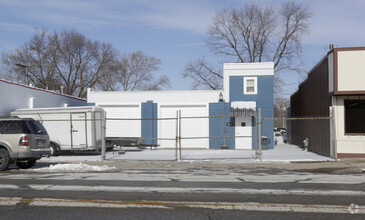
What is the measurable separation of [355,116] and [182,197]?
1486 cm

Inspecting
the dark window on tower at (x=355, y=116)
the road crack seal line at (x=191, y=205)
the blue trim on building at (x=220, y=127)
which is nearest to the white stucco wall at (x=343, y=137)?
the dark window on tower at (x=355, y=116)

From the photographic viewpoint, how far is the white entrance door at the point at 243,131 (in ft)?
82.2

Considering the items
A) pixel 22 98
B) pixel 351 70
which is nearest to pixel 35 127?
pixel 22 98

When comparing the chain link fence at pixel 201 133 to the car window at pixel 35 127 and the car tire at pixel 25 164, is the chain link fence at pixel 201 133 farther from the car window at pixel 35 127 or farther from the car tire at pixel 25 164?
the car window at pixel 35 127

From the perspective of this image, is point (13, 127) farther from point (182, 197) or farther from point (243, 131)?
point (243, 131)

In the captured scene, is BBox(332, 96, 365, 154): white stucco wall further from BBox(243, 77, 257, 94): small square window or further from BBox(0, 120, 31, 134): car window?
BBox(0, 120, 31, 134): car window

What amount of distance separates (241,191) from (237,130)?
17014 mm

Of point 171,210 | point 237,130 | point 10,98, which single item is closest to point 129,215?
point 171,210

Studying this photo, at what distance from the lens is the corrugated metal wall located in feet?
60.6

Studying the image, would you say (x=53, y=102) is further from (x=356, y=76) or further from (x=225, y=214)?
(x=225, y=214)

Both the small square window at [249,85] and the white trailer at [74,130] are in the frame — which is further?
the small square window at [249,85]

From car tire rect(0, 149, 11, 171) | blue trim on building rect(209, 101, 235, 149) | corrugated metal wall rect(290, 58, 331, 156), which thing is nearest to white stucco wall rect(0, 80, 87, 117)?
car tire rect(0, 149, 11, 171)

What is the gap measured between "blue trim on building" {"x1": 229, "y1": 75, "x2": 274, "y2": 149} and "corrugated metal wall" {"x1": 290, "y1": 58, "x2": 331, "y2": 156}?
227 centimetres

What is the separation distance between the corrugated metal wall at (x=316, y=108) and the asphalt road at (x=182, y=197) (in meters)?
7.98
